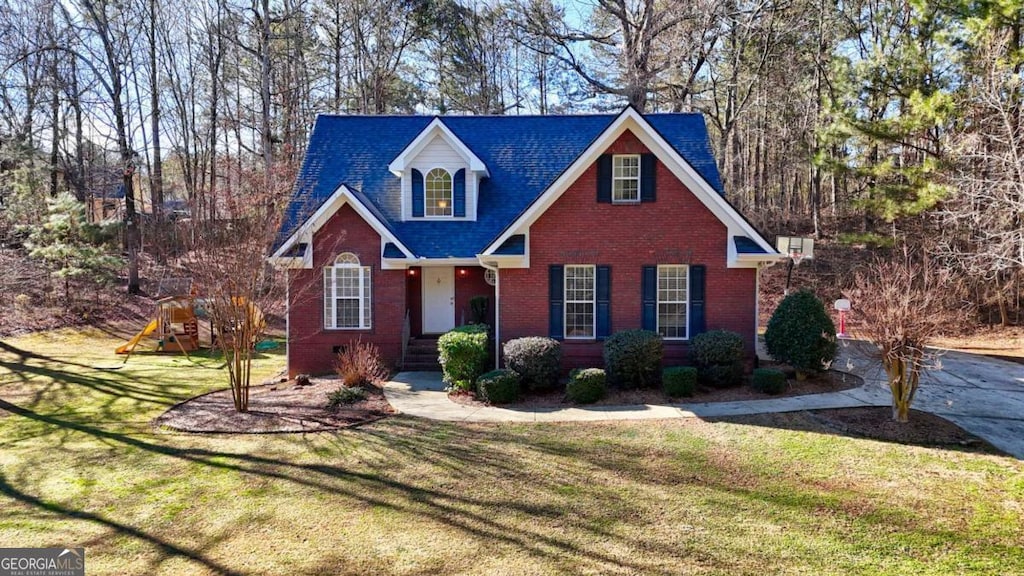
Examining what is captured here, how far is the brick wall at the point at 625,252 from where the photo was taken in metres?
13.8

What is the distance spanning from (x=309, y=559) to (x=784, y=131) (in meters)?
36.8

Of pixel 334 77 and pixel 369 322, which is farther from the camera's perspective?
pixel 334 77

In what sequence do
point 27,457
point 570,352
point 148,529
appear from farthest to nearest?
point 570,352 < point 27,457 < point 148,529

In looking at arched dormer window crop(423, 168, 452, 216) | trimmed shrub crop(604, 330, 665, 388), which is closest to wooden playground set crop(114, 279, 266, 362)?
arched dormer window crop(423, 168, 452, 216)

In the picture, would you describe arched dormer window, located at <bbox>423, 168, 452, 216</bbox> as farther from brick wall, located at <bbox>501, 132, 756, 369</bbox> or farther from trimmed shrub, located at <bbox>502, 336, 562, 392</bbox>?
trimmed shrub, located at <bbox>502, 336, 562, 392</bbox>

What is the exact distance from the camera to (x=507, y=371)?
12.3 meters

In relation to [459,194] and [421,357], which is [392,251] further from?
[421,357]

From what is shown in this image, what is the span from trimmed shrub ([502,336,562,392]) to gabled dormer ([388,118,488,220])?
5519mm

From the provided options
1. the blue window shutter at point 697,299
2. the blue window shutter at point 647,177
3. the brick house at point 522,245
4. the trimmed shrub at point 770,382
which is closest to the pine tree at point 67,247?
the brick house at point 522,245

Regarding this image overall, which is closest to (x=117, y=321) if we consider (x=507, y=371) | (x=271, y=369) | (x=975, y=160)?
(x=271, y=369)

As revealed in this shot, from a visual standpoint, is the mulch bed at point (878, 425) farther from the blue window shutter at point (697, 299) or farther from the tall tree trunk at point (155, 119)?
the tall tree trunk at point (155, 119)

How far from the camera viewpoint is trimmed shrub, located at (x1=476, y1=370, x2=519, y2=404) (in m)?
11.8

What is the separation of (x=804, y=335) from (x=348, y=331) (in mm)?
11604

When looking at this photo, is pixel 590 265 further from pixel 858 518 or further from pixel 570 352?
pixel 858 518
